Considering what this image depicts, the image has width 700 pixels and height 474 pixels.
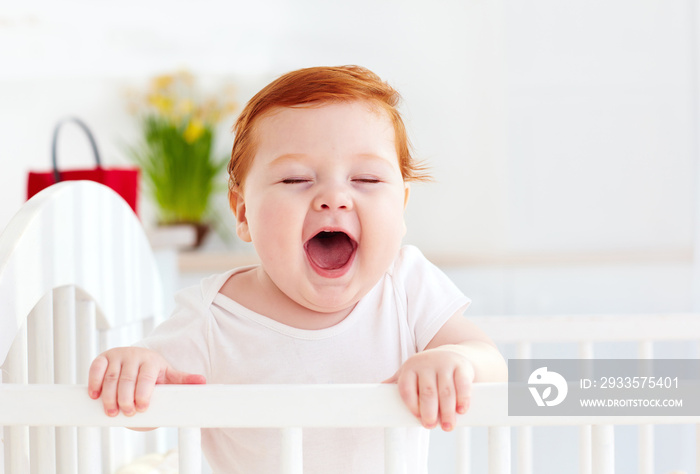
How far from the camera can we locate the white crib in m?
0.60

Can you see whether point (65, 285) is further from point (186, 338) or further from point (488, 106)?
point (488, 106)

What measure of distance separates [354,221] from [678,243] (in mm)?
1568

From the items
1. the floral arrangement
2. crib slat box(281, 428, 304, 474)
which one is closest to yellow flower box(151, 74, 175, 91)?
the floral arrangement

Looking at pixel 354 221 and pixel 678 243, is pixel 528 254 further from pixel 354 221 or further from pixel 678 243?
pixel 354 221

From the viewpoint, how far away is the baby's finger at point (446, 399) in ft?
1.95

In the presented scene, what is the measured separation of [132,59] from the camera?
89.2 inches

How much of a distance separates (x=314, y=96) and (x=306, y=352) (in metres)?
0.28

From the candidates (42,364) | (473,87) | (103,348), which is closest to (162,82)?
(473,87)

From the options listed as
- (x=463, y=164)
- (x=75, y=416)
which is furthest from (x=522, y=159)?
(x=75, y=416)

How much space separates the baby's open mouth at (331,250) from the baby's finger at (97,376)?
24 centimetres

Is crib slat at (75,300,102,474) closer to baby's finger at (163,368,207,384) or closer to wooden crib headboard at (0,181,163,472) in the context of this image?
wooden crib headboard at (0,181,163,472)

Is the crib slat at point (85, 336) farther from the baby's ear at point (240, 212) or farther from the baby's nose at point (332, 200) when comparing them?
the baby's nose at point (332, 200)

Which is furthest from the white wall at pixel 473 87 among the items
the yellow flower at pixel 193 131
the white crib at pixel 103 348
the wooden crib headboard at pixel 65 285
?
the wooden crib headboard at pixel 65 285

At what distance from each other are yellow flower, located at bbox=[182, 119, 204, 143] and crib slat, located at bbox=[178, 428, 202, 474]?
5.33 feet
